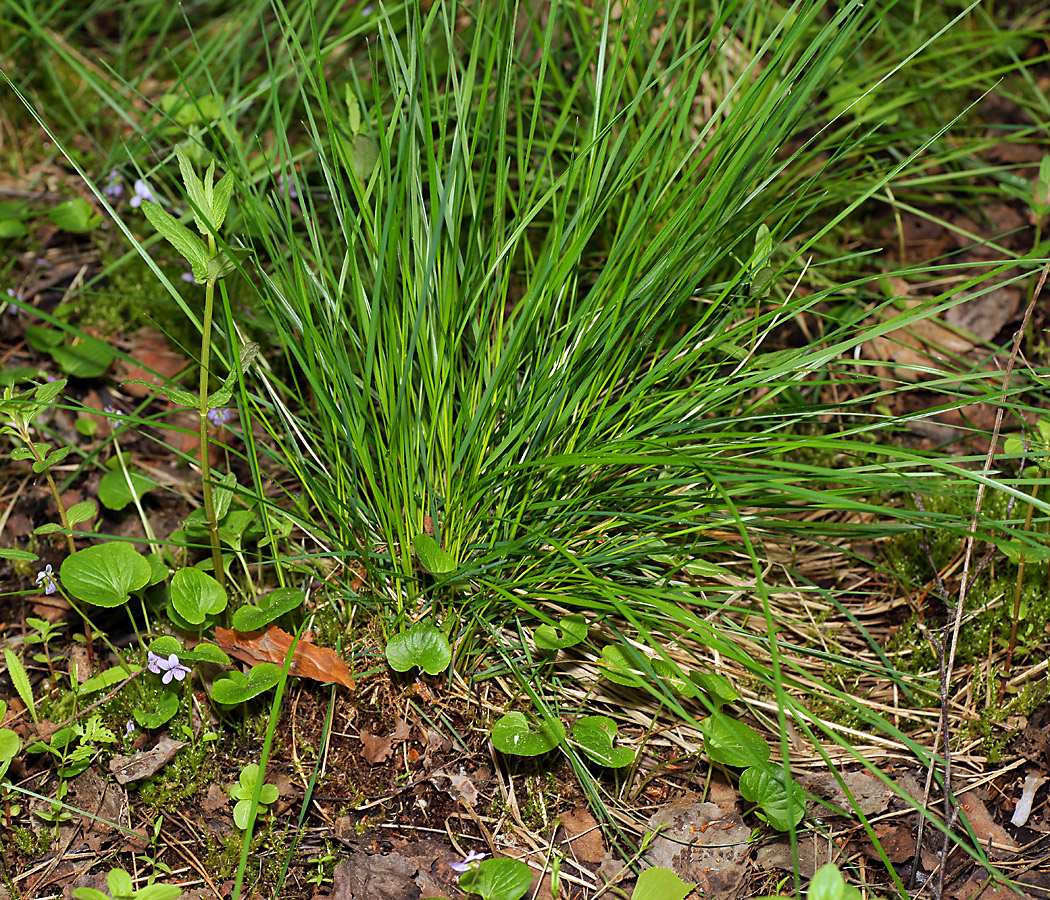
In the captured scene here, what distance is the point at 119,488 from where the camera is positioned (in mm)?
2010

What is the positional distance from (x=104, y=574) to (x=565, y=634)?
86 cm

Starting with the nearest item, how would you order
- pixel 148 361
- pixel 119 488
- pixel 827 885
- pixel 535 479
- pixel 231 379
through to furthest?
pixel 827 885 < pixel 231 379 < pixel 535 479 < pixel 119 488 < pixel 148 361

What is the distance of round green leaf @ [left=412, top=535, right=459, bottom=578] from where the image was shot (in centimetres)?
153

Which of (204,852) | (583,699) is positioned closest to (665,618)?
(583,699)

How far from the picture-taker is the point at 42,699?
176 centimetres

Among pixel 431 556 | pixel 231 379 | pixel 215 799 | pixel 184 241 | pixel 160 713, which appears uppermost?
pixel 184 241

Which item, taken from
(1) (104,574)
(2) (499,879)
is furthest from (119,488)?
(2) (499,879)

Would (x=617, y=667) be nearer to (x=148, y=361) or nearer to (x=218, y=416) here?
(x=218, y=416)

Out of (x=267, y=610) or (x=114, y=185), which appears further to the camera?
(x=114, y=185)

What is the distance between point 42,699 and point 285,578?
Result: 0.51 metres

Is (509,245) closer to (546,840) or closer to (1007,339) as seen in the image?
(546,840)

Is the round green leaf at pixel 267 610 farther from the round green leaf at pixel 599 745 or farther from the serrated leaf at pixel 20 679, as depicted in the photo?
the round green leaf at pixel 599 745

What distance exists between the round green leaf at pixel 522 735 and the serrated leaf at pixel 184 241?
0.91 metres

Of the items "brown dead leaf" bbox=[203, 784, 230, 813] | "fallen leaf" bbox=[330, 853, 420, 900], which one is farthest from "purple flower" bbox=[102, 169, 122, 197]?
"fallen leaf" bbox=[330, 853, 420, 900]
